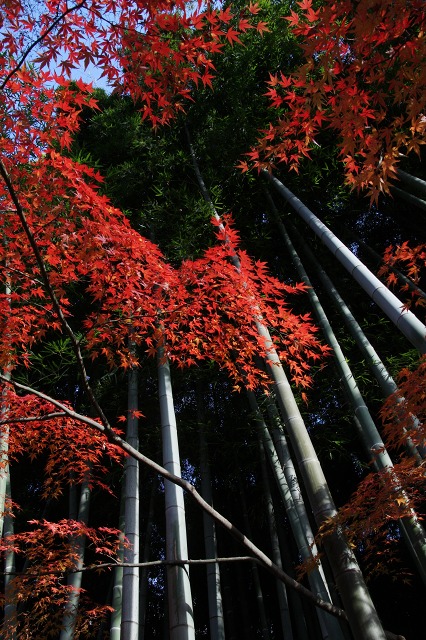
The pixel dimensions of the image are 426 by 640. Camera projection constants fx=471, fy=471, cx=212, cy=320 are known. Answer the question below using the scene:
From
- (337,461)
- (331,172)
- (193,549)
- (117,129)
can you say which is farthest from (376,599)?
(117,129)

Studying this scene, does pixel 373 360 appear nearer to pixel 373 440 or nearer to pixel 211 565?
pixel 373 440

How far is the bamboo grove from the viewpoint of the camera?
192cm

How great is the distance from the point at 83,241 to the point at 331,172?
4.98 meters

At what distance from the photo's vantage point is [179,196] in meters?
5.99

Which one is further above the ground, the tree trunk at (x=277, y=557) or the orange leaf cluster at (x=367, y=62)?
the tree trunk at (x=277, y=557)

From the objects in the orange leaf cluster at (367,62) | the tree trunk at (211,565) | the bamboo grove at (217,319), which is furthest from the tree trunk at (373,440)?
the tree trunk at (211,565)

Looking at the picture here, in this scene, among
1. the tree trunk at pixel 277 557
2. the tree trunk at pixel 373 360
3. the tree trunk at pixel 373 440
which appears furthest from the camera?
the tree trunk at pixel 277 557

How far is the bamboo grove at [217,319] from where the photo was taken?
1.92 m

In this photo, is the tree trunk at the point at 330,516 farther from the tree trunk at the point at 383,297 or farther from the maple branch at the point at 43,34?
the maple branch at the point at 43,34

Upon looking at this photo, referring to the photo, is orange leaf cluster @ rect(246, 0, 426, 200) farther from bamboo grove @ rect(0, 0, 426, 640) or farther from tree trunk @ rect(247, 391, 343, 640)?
tree trunk @ rect(247, 391, 343, 640)

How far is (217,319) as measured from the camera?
118 inches

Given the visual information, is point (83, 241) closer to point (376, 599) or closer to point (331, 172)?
point (331, 172)

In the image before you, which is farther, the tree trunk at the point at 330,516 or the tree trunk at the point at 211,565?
the tree trunk at the point at 211,565

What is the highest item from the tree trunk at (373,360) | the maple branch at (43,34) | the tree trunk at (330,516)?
the tree trunk at (373,360)
